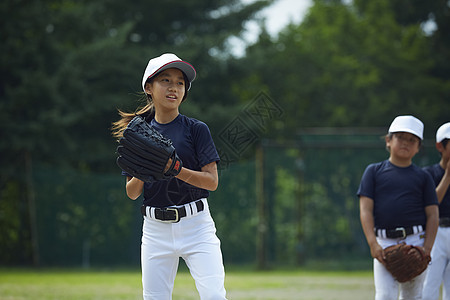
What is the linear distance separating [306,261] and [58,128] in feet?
26.6

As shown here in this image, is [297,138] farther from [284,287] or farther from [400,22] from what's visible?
[284,287]

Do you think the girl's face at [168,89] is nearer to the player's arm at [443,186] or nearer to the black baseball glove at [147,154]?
the black baseball glove at [147,154]

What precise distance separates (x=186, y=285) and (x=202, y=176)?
7.04m

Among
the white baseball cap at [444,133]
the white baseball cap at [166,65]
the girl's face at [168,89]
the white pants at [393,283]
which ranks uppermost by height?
the white baseball cap at [166,65]

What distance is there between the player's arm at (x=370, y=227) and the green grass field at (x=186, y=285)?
144 inches

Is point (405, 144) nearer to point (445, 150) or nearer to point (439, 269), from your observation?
point (445, 150)

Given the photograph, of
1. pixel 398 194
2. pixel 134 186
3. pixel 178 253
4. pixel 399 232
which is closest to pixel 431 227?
pixel 399 232

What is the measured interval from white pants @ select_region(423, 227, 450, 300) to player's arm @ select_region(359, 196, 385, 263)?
90 centimetres

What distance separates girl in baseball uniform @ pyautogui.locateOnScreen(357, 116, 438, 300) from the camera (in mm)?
5504

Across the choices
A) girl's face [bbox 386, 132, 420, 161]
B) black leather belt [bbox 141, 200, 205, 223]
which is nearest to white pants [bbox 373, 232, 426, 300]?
girl's face [bbox 386, 132, 420, 161]

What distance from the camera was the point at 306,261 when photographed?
48.6ft

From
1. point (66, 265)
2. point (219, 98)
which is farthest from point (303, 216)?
point (219, 98)

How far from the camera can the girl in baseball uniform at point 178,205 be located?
4254 mm

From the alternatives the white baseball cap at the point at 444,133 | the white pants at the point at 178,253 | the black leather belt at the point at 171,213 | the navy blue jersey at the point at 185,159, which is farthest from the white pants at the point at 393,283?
Answer: the black leather belt at the point at 171,213
